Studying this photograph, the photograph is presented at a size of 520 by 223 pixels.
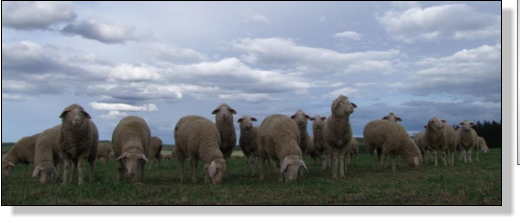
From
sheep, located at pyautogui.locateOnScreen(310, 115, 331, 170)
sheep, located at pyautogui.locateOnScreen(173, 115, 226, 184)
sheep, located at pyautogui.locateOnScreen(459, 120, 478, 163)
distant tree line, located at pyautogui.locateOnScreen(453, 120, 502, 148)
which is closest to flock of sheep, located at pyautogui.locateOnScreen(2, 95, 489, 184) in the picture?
sheep, located at pyautogui.locateOnScreen(173, 115, 226, 184)

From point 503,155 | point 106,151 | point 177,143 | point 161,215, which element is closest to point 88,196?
point 161,215

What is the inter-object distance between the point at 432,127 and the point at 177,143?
441 inches

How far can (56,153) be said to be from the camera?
13461 millimetres

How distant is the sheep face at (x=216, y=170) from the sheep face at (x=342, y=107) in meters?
4.02

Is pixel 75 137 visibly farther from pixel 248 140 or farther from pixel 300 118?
pixel 300 118

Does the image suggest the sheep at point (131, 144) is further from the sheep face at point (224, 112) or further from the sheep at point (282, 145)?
the sheep at point (282, 145)

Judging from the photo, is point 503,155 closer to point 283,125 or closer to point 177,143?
point 283,125

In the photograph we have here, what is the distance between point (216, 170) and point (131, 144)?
98.1 inches

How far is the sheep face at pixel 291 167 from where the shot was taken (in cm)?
1058

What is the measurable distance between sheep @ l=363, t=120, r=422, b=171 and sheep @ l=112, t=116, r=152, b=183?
28.1 feet

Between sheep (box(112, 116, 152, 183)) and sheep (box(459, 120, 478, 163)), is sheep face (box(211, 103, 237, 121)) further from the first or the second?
sheep (box(459, 120, 478, 163))

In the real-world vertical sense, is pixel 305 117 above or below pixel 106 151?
above

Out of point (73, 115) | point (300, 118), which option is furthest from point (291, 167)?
point (73, 115)

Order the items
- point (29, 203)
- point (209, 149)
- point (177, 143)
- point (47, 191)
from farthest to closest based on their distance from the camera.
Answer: point (177, 143) < point (209, 149) < point (47, 191) < point (29, 203)
